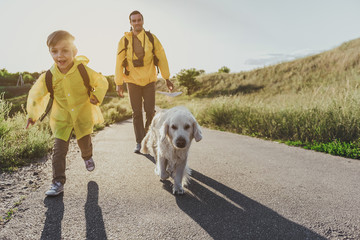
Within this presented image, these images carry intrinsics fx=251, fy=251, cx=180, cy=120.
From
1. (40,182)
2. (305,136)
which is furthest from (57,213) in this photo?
(305,136)

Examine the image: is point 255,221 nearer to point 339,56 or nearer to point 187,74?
point 339,56

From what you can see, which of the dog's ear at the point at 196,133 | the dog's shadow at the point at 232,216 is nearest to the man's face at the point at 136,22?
the dog's ear at the point at 196,133

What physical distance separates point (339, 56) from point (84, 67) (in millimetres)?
33087

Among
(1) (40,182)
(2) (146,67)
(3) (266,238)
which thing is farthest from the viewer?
(2) (146,67)

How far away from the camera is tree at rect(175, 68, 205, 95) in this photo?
41297 mm

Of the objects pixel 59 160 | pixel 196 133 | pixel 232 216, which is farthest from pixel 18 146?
pixel 232 216

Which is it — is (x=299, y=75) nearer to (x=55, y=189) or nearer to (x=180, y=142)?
(x=180, y=142)

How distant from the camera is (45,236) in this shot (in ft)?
7.77

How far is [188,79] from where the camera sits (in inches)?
1629

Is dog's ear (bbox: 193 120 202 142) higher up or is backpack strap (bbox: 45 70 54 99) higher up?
backpack strap (bbox: 45 70 54 99)

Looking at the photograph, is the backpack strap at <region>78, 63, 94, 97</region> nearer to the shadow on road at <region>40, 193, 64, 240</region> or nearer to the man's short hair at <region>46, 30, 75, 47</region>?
the man's short hair at <region>46, 30, 75, 47</region>

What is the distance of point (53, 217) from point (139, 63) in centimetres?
357

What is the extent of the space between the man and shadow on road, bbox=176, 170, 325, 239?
270 cm

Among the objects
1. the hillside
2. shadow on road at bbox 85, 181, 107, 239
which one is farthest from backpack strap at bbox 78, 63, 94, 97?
the hillside
